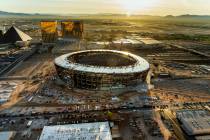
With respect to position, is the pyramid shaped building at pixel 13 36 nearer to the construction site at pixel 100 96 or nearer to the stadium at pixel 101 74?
the construction site at pixel 100 96

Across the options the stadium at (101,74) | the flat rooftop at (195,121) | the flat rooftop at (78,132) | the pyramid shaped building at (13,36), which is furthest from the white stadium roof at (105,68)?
the pyramid shaped building at (13,36)

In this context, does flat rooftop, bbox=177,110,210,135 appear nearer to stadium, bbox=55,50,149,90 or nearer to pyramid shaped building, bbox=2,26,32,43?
stadium, bbox=55,50,149,90

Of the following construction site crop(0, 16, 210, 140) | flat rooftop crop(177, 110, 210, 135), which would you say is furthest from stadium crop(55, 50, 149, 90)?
flat rooftop crop(177, 110, 210, 135)

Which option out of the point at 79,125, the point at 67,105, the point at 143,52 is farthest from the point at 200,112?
the point at 143,52

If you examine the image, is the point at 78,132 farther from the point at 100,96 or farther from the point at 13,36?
the point at 13,36

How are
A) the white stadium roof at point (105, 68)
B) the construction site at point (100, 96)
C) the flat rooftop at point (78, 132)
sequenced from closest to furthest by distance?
the flat rooftop at point (78, 132)
the construction site at point (100, 96)
the white stadium roof at point (105, 68)
